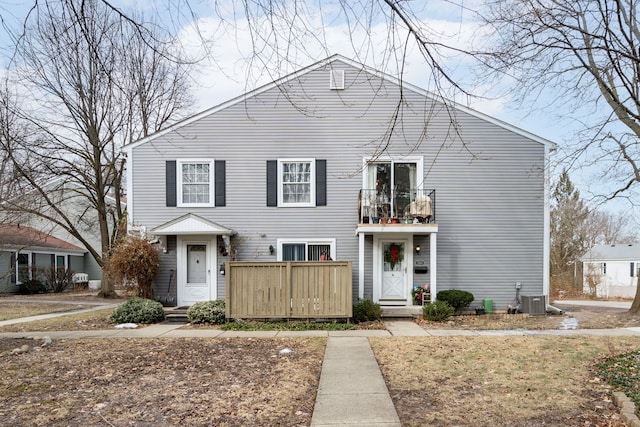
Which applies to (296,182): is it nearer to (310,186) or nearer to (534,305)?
(310,186)

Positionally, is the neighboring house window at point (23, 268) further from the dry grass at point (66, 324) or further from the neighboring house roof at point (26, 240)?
the dry grass at point (66, 324)

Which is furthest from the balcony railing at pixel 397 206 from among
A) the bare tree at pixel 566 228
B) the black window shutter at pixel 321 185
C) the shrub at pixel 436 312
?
the bare tree at pixel 566 228

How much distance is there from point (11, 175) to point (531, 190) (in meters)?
19.6

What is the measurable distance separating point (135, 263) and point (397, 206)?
7.79 meters

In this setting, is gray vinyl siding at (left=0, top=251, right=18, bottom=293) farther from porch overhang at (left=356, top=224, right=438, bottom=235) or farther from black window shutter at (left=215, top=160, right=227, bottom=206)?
porch overhang at (left=356, top=224, right=438, bottom=235)

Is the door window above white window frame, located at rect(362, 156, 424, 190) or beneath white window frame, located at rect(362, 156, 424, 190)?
beneath

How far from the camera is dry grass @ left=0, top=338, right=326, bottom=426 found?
4.82 m

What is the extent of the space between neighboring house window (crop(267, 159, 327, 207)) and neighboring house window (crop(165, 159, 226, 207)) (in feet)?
4.94

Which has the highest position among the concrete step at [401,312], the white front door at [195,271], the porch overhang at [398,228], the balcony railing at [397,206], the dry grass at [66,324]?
the balcony railing at [397,206]

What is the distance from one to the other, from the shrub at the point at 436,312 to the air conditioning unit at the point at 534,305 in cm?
261

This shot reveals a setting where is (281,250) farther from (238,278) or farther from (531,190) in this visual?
(531,190)

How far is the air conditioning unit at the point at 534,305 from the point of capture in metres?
13.4

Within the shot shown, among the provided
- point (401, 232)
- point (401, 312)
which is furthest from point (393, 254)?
point (401, 312)

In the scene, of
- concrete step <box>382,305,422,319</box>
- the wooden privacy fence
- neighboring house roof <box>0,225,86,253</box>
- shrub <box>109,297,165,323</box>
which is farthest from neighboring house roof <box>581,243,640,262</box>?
neighboring house roof <box>0,225,86,253</box>
